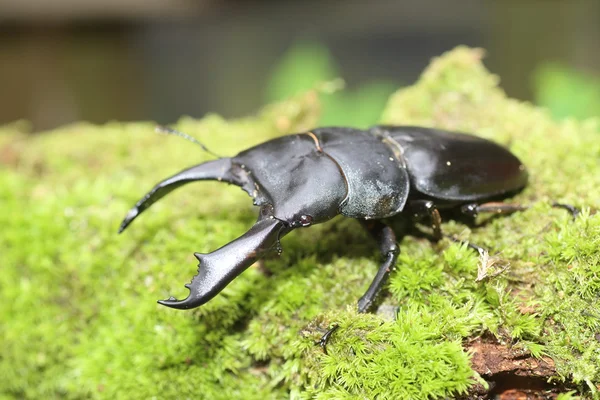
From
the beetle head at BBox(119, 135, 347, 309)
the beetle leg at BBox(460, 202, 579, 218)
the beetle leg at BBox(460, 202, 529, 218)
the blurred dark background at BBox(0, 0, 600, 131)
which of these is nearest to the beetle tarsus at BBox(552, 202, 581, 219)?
the beetle leg at BBox(460, 202, 579, 218)

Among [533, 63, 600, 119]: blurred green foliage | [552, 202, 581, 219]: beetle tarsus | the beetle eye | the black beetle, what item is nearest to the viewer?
the black beetle

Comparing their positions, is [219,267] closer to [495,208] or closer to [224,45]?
[495,208]

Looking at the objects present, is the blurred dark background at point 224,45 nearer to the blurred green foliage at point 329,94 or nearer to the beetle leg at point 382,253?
the blurred green foliage at point 329,94

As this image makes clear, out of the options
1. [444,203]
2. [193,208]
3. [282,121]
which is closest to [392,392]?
[444,203]

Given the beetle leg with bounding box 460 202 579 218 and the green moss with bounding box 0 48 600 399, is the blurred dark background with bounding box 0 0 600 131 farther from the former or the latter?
the beetle leg with bounding box 460 202 579 218

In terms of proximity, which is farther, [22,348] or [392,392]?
[22,348]

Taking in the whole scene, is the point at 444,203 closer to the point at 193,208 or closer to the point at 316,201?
the point at 316,201
